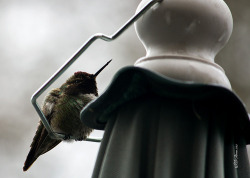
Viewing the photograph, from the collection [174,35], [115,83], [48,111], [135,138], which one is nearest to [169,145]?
[135,138]

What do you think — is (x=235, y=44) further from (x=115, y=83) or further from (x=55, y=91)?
(x=115, y=83)

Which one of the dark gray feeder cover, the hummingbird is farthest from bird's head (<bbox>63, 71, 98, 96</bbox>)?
the dark gray feeder cover

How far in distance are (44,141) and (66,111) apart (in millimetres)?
224

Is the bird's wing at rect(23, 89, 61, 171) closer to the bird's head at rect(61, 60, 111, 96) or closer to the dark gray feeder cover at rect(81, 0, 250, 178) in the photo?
the bird's head at rect(61, 60, 111, 96)

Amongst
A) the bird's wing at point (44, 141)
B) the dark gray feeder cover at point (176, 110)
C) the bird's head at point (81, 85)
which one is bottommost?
the dark gray feeder cover at point (176, 110)

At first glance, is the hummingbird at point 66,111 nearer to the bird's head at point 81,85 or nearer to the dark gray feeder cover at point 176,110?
the bird's head at point 81,85

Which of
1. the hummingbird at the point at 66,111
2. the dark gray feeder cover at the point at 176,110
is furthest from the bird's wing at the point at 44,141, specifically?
the dark gray feeder cover at the point at 176,110

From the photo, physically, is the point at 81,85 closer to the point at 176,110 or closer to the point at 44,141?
the point at 44,141

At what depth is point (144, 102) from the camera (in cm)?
105

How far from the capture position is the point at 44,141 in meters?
2.54

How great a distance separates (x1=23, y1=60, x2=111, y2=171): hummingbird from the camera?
98.7 inches

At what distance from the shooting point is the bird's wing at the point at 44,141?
252cm

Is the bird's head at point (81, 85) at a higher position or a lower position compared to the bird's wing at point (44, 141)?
higher

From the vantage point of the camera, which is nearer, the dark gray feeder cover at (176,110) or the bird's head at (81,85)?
the dark gray feeder cover at (176,110)
